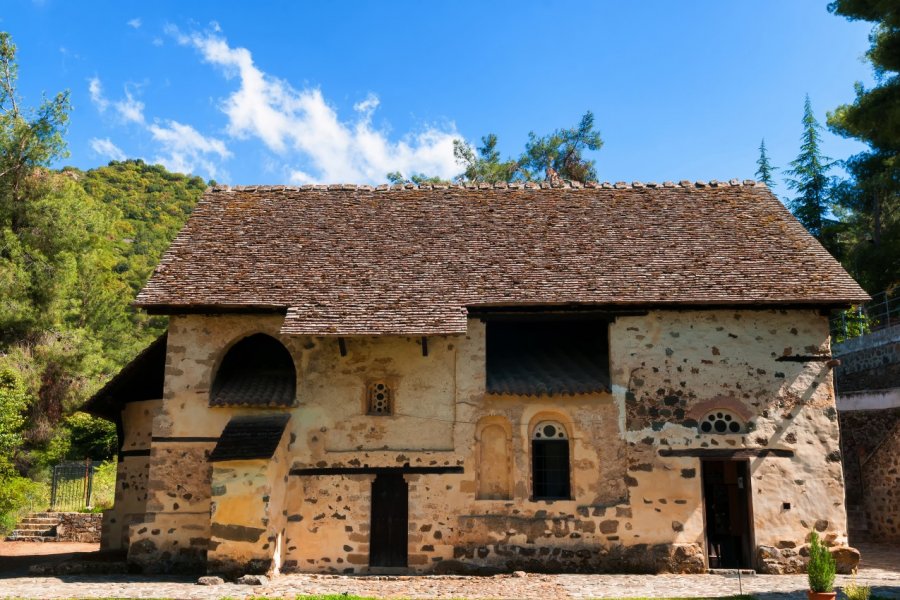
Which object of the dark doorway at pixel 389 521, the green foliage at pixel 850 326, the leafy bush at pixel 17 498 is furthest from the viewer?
the green foliage at pixel 850 326

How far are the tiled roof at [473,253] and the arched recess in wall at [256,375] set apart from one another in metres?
1.51

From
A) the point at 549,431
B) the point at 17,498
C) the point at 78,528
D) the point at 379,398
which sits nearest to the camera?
the point at 549,431

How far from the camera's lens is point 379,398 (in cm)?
1364

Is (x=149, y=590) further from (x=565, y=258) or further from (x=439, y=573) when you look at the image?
(x=565, y=258)

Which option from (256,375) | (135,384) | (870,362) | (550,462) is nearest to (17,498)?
(135,384)

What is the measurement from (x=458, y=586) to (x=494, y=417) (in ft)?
10.8

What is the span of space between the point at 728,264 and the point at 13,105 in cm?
2382

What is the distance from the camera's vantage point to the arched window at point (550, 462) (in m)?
13.2

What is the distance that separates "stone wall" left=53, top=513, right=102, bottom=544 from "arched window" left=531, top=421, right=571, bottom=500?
14787 mm

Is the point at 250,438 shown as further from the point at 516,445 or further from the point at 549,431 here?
the point at 549,431

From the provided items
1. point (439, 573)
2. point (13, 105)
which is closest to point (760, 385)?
point (439, 573)

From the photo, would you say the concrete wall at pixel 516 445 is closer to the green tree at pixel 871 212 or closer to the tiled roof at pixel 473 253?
the tiled roof at pixel 473 253

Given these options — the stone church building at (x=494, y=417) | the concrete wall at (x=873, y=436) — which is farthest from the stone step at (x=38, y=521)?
the concrete wall at (x=873, y=436)

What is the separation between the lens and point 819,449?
1291 centimetres
